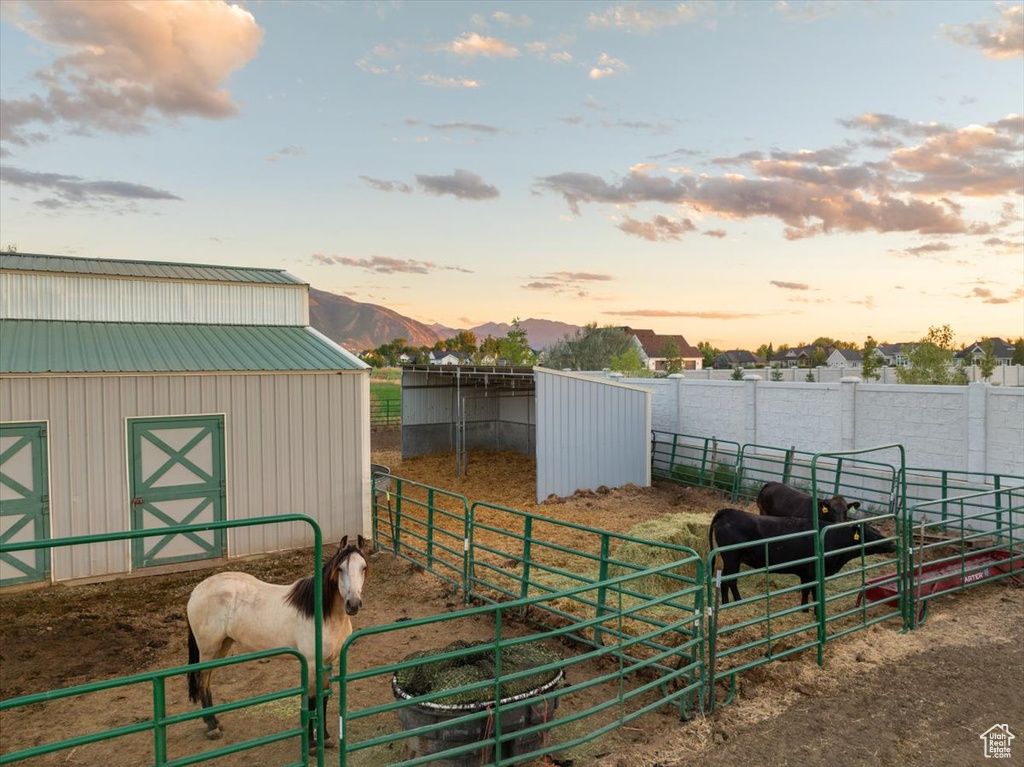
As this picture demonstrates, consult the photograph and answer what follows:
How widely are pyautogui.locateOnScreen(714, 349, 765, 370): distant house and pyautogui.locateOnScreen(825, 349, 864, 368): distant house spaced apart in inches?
378

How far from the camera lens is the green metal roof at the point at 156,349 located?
9062mm

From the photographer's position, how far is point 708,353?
9662cm

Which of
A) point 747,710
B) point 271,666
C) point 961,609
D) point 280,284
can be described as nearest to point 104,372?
point 280,284

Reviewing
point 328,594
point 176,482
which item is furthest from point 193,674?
point 176,482

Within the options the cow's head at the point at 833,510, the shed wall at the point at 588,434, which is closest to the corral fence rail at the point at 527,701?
the cow's head at the point at 833,510

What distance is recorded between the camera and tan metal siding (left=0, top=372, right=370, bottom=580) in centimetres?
871

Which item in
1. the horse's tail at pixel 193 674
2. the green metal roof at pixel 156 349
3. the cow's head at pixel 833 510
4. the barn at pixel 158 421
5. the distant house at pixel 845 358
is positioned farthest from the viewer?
the distant house at pixel 845 358

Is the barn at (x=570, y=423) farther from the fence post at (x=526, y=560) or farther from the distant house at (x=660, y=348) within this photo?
the distant house at (x=660, y=348)

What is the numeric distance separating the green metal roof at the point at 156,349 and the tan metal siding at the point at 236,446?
177 millimetres

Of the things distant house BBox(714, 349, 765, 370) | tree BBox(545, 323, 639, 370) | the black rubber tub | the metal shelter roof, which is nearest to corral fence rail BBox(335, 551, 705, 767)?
the black rubber tub

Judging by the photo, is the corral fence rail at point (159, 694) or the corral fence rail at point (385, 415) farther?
the corral fence rail at point (385, 415)

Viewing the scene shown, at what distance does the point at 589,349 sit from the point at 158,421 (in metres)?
37.7

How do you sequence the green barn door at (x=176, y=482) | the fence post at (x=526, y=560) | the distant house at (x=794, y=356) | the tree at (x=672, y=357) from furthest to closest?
the distant house at (x=794, y=356)
the tree at (x=672, y=357)
the green barn door at (x=176, y=482)
the fence post at (x=526, y=560)

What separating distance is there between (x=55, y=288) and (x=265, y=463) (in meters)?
4.30
